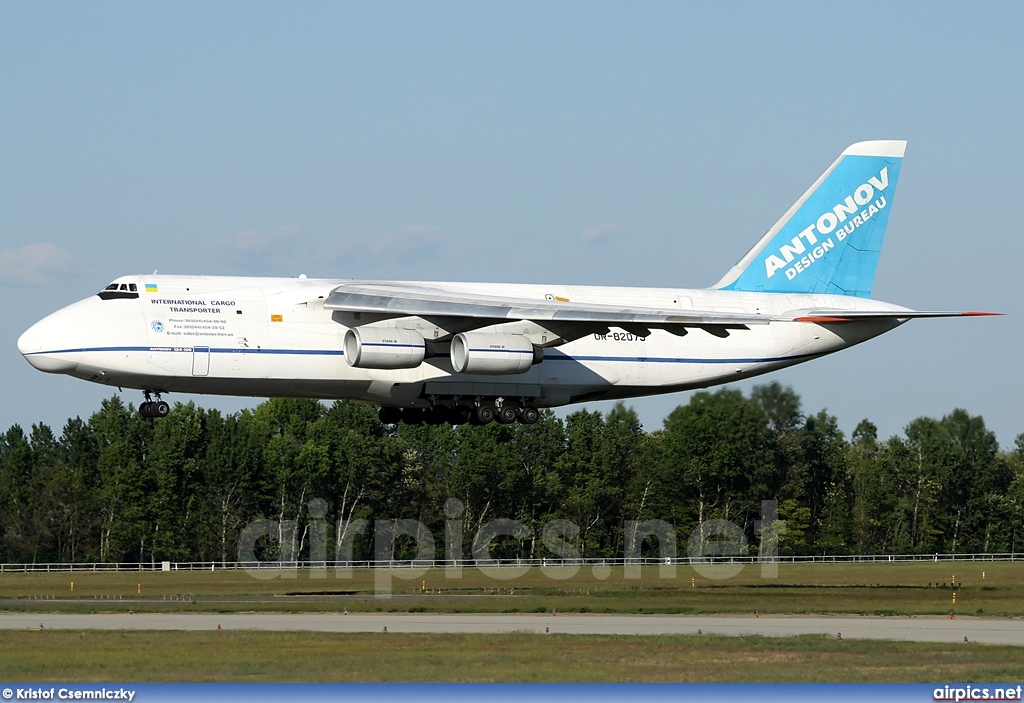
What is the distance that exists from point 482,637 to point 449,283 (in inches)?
332

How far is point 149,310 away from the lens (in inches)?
1065

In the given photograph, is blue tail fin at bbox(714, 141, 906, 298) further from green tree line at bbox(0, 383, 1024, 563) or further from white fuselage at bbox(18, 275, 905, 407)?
green tree line at bbox(0, 383, 1024, 563)

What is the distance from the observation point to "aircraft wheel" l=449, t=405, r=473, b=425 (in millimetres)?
29891

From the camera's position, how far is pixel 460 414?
29953mm

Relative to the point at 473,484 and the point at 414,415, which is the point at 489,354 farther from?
the point at 473,484

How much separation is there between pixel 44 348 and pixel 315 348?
4.82m

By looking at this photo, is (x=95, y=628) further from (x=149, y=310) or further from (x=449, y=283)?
(x=449, y=283)

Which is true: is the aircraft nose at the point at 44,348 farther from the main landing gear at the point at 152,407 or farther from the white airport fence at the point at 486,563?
the white airport fence at the point at 486,563

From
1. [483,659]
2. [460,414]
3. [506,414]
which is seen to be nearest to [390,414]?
[460,414]

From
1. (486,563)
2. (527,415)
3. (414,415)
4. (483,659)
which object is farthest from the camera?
(486,563)

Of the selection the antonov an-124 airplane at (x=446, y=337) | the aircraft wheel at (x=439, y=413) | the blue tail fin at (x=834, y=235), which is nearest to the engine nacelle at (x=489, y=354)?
the antonov an-124 airplane at (x=446, y=337)

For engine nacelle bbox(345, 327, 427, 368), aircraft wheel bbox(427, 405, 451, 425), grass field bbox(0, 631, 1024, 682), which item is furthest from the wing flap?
grass field bbox(0, 631, 1024, 682)

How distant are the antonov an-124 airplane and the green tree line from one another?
8.15 m

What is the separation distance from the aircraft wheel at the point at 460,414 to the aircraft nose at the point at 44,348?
7488 millimetres
